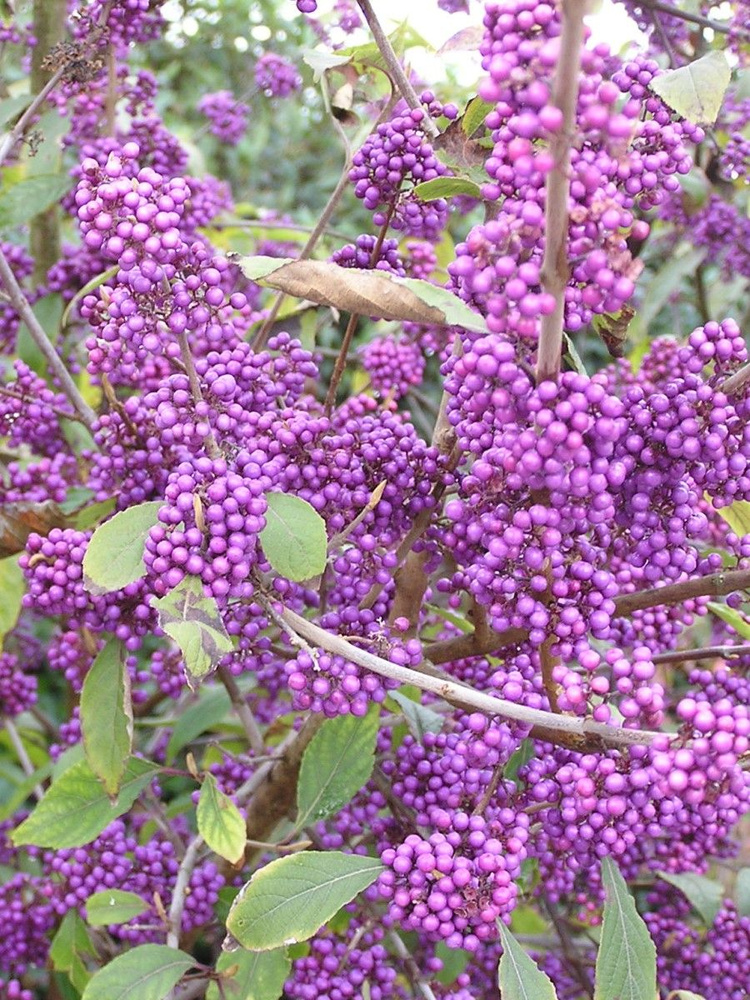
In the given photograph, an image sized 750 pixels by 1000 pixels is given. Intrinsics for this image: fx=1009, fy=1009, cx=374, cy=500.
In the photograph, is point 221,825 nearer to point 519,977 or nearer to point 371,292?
point 519,977

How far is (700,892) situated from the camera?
1798 mm

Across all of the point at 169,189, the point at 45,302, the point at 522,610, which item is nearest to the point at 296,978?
the point at 522,610

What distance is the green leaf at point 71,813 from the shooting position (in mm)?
1373

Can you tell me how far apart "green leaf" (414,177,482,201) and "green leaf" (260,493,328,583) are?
374 millimetres

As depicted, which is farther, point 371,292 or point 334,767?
point 334,767

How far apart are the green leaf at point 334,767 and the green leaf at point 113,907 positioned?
252 millimetres

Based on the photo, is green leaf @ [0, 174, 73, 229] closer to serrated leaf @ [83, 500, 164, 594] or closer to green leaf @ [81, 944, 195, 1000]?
serrated leaf @ [83, 500, 164, 594]

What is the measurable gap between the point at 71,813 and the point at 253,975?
34 cm

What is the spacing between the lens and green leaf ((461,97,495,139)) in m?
1.18

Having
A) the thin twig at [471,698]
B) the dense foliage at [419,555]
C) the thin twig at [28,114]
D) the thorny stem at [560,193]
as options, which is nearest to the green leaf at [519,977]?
the dense foliage at [419,555]

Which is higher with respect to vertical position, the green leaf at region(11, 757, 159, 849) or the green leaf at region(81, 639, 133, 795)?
the green leaf at region(81, 639, 133, 795)

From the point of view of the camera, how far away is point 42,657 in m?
2.78

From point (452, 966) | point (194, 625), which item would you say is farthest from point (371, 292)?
point (452, 966)

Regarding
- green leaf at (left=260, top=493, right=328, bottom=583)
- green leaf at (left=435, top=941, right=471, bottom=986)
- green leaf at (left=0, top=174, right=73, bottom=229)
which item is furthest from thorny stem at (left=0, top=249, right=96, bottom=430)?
green leaf at (left=435, top=941, right=471, bottom=986)
